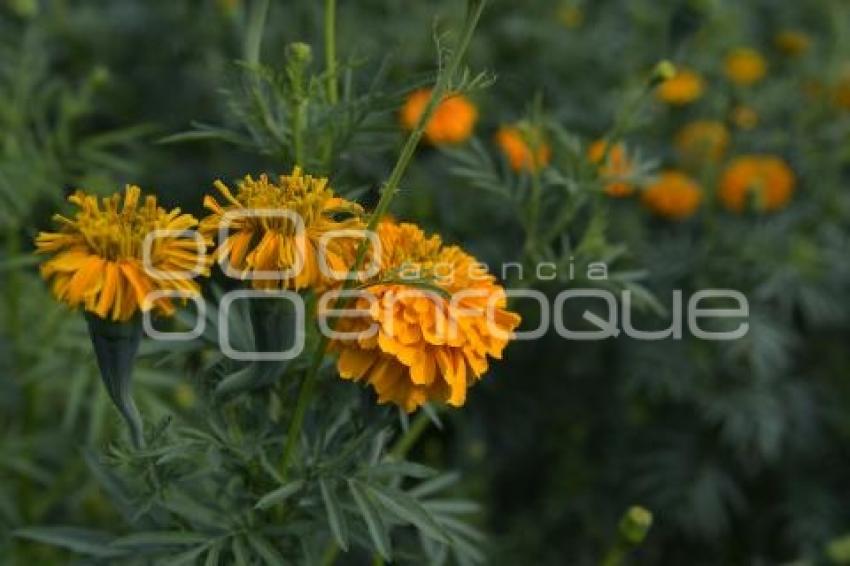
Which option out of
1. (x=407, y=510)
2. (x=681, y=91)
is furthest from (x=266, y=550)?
(x=681, y=91)

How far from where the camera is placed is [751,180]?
2.06m

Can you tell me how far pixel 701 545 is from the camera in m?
2.25

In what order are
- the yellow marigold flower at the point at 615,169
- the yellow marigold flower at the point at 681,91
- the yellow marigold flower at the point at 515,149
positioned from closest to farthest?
1. the yellow marigold flower at the point at 615,169
2. the yellow marigold flower at the point at 515,149
3. the yellow marigold flower at the point at 681,91

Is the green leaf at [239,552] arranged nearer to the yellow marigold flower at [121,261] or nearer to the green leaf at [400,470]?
the green leaf at [400,470]

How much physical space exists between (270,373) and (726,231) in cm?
128

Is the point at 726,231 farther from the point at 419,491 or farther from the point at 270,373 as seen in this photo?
the point at 270,373

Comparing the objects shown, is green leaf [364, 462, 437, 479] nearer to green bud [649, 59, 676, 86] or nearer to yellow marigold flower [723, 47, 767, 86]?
green bud [649, 59, 676, 86]

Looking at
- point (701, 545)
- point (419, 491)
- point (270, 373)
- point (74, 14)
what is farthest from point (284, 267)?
point (74, 14)

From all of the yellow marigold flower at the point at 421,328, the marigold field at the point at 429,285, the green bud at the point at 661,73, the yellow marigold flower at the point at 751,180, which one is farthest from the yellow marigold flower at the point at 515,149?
the yellow marigold flower at the point at 421,328

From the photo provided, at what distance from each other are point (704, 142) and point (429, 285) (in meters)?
1.32

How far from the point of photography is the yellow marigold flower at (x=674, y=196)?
211cm

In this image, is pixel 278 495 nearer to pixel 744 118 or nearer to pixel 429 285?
pixel 429 285

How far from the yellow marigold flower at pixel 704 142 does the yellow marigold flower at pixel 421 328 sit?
1213 mm

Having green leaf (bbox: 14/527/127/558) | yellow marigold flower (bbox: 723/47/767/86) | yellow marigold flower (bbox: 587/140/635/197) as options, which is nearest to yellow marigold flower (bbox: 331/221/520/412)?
green leaf (bbox: 14/527/127/558)
